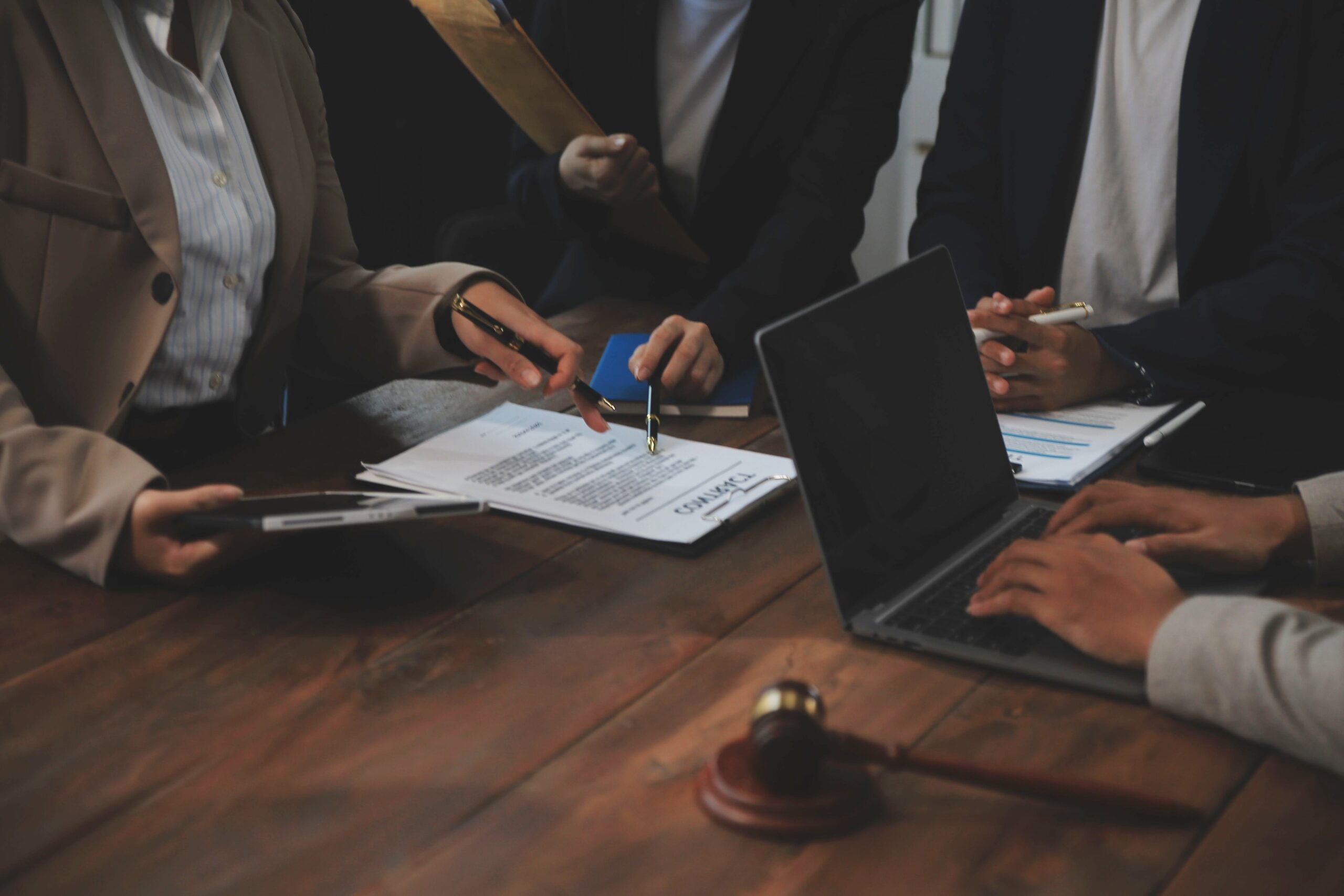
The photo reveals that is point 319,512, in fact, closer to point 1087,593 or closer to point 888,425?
point 888,425

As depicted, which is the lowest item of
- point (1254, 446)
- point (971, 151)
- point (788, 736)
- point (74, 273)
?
point (1254, 446)

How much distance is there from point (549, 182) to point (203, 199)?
2.06 feet

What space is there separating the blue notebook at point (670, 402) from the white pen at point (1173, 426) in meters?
0.43

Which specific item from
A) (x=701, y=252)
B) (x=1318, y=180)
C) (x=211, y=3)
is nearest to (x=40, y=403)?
(x=211, y=3)

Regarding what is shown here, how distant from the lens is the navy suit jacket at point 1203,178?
4.43 ft

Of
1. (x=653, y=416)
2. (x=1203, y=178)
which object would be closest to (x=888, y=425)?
(x=653, y=416)

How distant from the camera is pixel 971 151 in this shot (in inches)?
67.2

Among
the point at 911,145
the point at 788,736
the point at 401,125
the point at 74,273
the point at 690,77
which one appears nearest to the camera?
the point at 788,736

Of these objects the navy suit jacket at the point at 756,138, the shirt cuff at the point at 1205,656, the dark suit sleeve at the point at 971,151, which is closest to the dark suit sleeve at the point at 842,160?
the navy suit jacket at the point at 756,138

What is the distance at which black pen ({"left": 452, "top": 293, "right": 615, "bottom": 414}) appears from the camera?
4.12 feet

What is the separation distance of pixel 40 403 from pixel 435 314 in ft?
1.39

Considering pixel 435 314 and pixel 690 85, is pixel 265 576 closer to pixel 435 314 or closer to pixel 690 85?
pixel 435 314

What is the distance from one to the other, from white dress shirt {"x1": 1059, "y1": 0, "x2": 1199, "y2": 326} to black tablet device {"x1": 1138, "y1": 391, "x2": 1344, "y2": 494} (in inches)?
15.4

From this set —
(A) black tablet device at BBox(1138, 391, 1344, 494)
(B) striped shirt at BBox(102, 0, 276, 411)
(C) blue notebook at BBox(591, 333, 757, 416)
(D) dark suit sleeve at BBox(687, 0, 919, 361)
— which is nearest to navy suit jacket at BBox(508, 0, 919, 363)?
(D) dark suit sleeve at BBox(687, 0, 919, 361)
